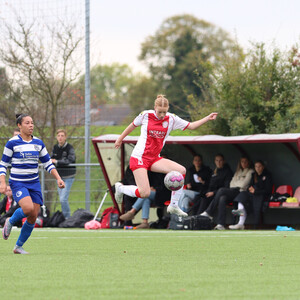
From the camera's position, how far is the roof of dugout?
52.5ft

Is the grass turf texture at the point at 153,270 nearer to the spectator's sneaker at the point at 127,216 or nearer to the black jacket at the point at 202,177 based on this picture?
the spectator's sneaker at the point at 127,216

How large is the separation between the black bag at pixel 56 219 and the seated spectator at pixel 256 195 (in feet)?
12.3

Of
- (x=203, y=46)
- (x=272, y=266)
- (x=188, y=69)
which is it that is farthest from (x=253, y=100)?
(x=203, y=46)

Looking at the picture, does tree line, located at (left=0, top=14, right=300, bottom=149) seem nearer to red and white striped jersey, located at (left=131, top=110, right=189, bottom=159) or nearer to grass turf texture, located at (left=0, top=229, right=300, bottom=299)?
red and white striped jersey, located at (left=131, top=110, right=189, bottom=159)

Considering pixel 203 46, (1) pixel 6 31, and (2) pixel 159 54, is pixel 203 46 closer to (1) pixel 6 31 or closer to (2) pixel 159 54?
(2) pixel 159 54

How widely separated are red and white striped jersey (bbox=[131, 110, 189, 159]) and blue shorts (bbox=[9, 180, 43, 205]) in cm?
271

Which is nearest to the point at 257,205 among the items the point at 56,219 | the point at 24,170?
the point at 56,219

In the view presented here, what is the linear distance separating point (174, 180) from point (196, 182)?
4763 mm

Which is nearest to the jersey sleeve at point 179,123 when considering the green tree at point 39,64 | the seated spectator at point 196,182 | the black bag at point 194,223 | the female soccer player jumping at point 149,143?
the female soccer player jumping at point 149,143

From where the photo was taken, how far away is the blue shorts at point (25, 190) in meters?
8.77

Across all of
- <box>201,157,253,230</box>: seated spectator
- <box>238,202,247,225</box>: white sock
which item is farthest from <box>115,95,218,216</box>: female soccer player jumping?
<box>238,202,247,225</box>: white sock

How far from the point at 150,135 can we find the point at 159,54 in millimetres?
50667

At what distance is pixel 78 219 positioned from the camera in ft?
53.6

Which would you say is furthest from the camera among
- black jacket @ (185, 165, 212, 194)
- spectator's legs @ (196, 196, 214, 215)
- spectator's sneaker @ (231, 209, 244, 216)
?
black jacket @ (185, 165, 212, 194)
